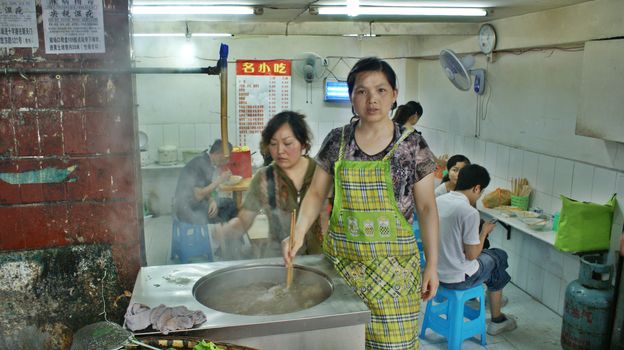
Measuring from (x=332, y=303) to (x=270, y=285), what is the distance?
0.58 metres

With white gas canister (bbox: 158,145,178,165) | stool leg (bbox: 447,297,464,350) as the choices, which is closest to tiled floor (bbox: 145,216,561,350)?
stool leg (bbox: 447,297,464,350)

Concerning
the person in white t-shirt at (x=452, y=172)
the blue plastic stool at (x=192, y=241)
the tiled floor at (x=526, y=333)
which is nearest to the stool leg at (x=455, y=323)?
the tiled floor at (x=526, y=333)

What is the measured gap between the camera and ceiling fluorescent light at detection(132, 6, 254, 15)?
5.47 metres

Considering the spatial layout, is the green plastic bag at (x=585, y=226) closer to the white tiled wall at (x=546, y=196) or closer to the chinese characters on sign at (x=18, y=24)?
the white tiled wall at (x=546, y=196)

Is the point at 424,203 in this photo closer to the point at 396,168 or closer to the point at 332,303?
the point at 396,168

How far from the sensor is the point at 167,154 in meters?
9.23

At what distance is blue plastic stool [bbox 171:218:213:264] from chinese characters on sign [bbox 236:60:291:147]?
3.97 metres

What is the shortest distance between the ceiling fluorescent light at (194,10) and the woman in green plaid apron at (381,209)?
327 cm

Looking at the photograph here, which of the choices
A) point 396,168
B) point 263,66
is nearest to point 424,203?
point 396,168

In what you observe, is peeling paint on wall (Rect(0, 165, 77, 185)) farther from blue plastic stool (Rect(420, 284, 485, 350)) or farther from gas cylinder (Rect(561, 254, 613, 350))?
gas cylinder (Rect(561, 254, 613, 350))

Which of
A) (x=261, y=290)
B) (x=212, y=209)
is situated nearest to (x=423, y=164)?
(x=261, y=290)

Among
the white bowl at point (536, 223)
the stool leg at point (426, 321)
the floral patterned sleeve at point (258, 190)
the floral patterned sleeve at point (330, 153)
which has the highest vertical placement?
the floral patterned sleeve at point (330, 153)

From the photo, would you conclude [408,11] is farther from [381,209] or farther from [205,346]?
[205,346]

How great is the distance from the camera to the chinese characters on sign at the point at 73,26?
2355mm
